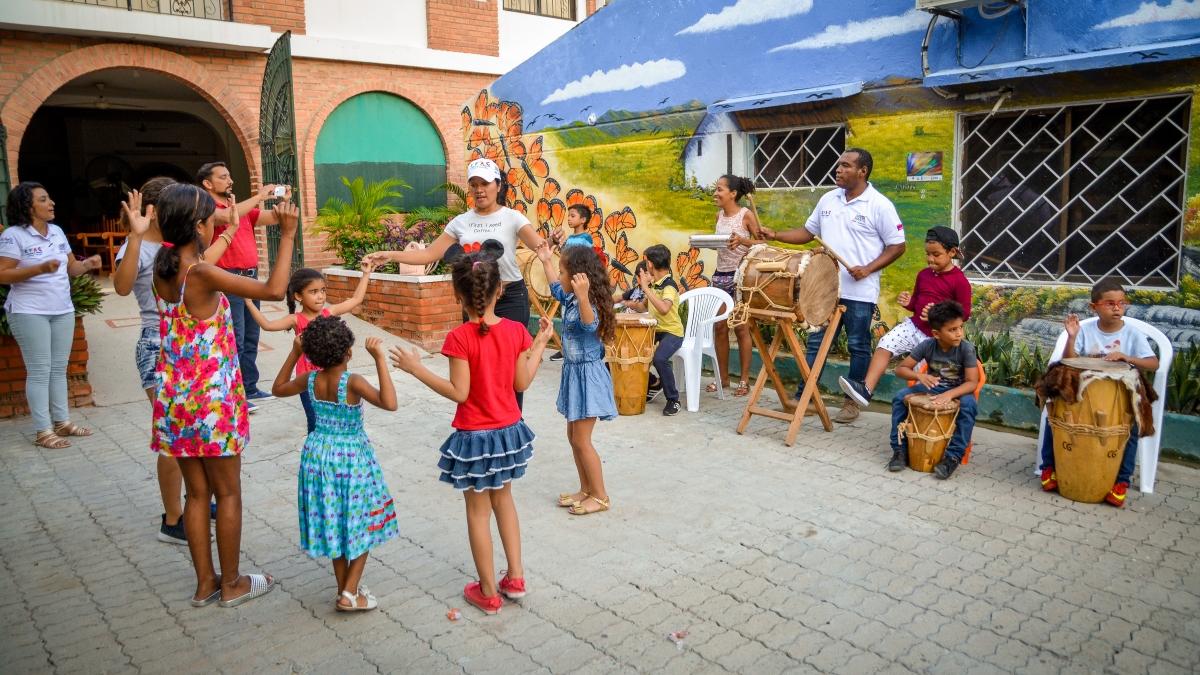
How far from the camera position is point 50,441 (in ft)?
20.4

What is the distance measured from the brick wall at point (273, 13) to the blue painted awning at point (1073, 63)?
956cm

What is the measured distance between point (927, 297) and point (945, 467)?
122 cm

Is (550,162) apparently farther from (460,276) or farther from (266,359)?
(460,276)

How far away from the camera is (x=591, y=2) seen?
1634 centimetres

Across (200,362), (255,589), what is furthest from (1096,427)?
(200,362)

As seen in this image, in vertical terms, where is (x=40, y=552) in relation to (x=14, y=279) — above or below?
below

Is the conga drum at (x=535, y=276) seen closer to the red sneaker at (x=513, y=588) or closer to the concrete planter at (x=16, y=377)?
the concrete planter at (x=16, y=377)

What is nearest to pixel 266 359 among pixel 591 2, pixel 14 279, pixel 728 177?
pixel 14 279

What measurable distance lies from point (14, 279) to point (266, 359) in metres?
3.13

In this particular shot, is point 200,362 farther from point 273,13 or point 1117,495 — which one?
point 273,13

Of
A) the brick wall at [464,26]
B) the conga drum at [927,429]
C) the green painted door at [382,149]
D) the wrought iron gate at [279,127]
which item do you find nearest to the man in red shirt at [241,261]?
the wrought iron gate at [279,127]

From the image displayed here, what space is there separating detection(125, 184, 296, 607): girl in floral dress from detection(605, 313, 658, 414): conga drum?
12.0 feet

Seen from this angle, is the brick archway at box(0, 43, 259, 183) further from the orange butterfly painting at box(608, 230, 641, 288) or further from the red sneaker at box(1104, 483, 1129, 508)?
the red sneaker at box(1104, 483, 1129, 508)

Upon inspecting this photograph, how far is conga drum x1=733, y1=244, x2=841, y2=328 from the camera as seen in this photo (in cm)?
611
